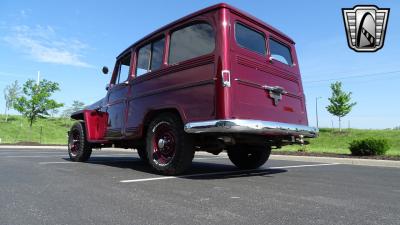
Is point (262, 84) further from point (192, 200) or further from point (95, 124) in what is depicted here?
point (95, 124)

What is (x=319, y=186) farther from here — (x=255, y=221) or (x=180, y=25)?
(x=180, y=25)

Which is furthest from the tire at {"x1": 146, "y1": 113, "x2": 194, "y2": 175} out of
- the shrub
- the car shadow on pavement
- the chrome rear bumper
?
the shrub

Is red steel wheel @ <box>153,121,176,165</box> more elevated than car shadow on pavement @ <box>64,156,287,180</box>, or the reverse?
red steel wheel @ <box>153,121,176,165</box>

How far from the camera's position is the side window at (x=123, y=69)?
8.12 meters

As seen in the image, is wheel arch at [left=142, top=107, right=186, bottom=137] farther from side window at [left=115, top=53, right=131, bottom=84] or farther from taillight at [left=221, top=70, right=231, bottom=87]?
side window at [left=115, top=53, right=131, bottom=84]

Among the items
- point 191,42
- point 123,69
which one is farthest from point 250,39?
point 123,69

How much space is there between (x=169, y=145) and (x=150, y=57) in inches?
73.3

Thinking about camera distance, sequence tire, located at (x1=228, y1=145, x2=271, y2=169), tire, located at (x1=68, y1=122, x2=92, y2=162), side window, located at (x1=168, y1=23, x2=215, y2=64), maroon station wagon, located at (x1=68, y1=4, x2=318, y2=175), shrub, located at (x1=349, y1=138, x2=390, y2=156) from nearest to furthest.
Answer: maroon station wagon, located at (x1=68, y1=4, x2=318, y2=175) < side window, located at (x1=168, y1=23, x2=215, y2=64) < tire, located at (x1=228, y1=145, x2=271, y2=169) < tire, located at (x1=68, y1=122, x2=92, y2=162) < shrub, located at (x1=349, y1=138, x2=390, y2=156)

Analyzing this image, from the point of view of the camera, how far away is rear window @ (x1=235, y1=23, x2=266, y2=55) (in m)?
6.10

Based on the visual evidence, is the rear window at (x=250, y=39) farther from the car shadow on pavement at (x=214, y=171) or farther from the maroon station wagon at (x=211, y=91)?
the car shadow on pavement at (x=214, y=171)

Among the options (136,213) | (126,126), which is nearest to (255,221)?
(136,213)

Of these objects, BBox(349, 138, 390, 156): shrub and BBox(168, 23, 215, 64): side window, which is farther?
BBox(349, 138, 390, 156): shrub

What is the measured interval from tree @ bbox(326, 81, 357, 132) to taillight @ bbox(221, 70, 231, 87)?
43.0 metres

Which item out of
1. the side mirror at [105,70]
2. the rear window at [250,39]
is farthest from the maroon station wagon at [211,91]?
the side mirror at [105,70]
